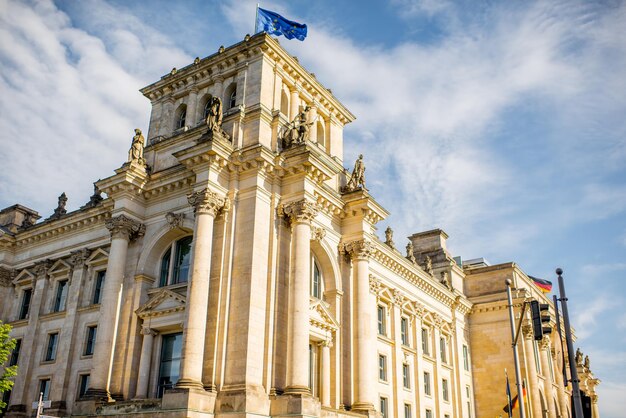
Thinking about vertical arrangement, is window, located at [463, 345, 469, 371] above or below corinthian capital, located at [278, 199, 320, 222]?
below

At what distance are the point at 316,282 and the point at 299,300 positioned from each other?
587 cm

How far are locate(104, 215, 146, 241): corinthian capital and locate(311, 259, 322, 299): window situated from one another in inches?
381

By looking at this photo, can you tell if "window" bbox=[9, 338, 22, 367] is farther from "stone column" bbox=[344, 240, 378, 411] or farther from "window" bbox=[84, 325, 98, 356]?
"stone column" bbox=[344, 240, 378, 411]

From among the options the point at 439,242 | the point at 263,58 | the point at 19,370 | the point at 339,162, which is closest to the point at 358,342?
the point at 339,162

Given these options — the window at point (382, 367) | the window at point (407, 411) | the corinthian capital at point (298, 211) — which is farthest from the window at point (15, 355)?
the window at point (407, 411)

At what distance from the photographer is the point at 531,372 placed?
53.9 metres

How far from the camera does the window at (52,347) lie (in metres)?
36.9

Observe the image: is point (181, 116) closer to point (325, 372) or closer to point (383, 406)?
point (325, 372)

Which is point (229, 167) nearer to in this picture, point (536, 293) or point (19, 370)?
point (19, 370)

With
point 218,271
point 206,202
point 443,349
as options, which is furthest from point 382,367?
point 206,202

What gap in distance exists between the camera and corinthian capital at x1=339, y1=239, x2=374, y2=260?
1388 inches

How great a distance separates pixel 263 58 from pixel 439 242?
1212 inches

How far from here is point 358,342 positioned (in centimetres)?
3328

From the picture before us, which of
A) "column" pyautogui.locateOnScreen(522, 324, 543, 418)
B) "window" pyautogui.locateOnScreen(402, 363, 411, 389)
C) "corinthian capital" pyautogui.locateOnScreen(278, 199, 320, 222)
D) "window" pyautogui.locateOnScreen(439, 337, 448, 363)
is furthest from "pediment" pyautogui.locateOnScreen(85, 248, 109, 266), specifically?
"column" pyautogui.locateOnScreen(522, 324, 543, 418)
